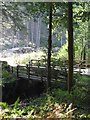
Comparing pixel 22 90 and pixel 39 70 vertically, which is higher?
pixel 39 70

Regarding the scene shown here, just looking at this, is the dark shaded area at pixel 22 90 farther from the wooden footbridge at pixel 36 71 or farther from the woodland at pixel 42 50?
the wooden footbridge at pixel 36 71

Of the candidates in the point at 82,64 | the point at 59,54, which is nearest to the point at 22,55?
the point at 59,54

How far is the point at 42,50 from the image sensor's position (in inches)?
229

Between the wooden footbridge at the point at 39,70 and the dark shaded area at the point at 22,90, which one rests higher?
the wooden footbridge at the point at 39,70

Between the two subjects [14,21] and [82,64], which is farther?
[82,64]

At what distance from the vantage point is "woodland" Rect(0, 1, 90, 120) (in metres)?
4.56

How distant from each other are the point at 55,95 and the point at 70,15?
1453 millimetres

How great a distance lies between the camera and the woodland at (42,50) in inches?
179

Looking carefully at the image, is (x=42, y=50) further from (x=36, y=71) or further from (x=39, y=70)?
(x=36, y=71)

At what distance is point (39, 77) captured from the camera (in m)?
6.63

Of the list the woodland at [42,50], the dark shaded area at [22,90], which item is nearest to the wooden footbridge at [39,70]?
the woodland at [42,50]

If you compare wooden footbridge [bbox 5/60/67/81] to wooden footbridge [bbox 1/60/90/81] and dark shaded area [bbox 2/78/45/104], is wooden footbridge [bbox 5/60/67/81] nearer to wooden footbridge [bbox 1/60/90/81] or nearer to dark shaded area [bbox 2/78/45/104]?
wooden footbridge [bbox 1/60/90/81]

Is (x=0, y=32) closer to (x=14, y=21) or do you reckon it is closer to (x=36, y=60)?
(x=14, y=21)

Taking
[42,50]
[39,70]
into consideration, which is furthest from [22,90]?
[42,50]
